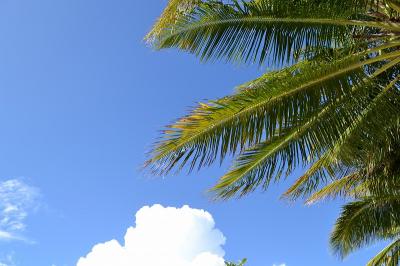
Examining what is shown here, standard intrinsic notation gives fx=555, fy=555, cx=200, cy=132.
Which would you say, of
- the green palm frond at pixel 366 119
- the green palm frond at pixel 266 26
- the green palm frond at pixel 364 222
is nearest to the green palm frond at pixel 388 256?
the green palm frond at pixel 364 222

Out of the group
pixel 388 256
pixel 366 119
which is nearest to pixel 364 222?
pixel 388 256

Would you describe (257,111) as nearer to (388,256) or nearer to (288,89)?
(288,89)

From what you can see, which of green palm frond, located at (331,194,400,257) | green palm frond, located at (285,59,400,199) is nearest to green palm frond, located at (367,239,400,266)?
green palm frond, located at (331,194,400,257)

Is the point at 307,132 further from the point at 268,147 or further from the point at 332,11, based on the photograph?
the point at 332,11

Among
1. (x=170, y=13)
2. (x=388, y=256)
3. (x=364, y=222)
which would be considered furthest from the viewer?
(x=388, y=256)

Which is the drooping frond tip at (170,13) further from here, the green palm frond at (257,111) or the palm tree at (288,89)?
the green palm frond at (257,111)

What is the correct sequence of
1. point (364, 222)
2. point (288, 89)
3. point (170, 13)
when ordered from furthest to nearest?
point (364, 222), point (170, 13), point (288, 89)

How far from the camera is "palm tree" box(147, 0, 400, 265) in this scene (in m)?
6.16

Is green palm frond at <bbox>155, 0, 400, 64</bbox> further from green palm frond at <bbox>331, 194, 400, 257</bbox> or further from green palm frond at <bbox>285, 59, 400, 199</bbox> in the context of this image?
green palm frond at <bbox>331, 194, 400, 257</bbox>

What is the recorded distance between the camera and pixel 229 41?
6625 millimetres

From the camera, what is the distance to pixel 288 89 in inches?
242

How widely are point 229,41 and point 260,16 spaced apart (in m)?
0.48

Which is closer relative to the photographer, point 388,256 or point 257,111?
point 257,111

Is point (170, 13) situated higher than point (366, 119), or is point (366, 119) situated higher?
point (170, 13)
